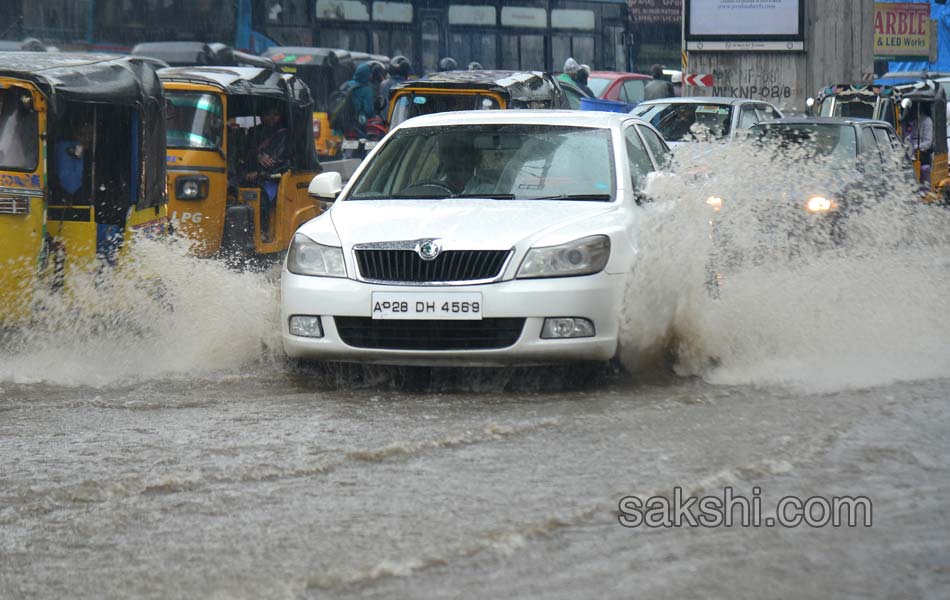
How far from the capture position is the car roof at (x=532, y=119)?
9.02 metres

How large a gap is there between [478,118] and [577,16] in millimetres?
29379

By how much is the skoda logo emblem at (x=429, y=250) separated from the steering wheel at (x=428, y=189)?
100 centimetres

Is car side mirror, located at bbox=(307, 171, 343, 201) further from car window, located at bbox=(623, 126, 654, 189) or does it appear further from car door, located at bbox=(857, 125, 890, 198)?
car door, located at bbox=(857, 125, 890, 198)

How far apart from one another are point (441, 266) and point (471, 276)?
153 millimetres

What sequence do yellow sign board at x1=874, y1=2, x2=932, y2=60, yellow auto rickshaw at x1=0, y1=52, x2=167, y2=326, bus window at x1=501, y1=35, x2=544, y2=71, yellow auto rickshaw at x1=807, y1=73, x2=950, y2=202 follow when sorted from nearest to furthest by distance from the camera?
yellow auto rickshaw at x1=0, y1=52, x2=167, y2=326 → yellow auto rickshaw at x1=807, y1=73, x2=950, y2=202 → bus window at x1=501, y1=35, x2=544, y2=71 → yellow sign board at x1=874, y1=2, x2=932, y2=60

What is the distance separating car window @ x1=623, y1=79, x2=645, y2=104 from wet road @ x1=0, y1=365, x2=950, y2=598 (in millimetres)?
23781

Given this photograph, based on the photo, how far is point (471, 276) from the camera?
300 inches

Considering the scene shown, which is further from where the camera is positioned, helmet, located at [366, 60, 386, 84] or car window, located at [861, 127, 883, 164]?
helmet, located at [366, 60, 386, 84]

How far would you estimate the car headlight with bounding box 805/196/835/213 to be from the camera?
507 inches

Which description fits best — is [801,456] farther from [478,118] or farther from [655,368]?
[478,118]

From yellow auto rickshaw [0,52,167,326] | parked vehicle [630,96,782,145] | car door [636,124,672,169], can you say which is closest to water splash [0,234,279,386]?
yellow auto rickshaw [0,52,167,326]

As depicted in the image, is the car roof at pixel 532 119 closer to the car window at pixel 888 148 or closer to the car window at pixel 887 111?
the car window at pixel 888 148

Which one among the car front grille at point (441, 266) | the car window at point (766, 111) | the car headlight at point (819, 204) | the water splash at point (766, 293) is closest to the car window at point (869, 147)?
the car headlight at point (819, 204)

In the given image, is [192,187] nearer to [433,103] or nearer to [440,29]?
[433,103]
